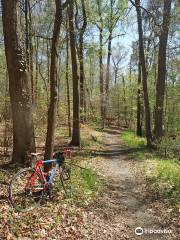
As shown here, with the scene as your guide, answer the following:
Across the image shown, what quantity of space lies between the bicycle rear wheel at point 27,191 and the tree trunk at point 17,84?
2020 millimetres

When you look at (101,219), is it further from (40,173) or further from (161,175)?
(161,175)

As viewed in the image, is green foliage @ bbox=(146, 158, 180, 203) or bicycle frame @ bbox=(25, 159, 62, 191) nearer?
bicycle frame @ bbox=(25, 159, 62, 191)

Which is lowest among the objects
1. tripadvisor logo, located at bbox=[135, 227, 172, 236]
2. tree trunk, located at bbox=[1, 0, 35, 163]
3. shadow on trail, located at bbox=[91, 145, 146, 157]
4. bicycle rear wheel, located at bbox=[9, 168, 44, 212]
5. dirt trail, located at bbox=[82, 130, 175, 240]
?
tripadvisor logo, located at bbox=[135, 227, 172, 236]

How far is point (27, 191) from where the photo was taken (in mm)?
7707

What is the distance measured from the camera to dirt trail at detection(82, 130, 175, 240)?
7355mm

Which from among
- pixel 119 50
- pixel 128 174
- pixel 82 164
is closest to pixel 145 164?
pixel 128 174

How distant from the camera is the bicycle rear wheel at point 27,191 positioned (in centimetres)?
747

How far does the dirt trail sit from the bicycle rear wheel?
1.22 meters

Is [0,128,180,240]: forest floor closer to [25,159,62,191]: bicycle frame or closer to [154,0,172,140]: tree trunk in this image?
[25,159,62,191]: bicycle frame

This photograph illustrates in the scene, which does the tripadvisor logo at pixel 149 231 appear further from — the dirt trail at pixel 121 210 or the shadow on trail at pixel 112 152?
the shadow on trail at pixel 112 152

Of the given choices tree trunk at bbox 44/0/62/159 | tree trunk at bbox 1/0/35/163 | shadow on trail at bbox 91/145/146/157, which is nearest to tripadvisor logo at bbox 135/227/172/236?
tree trunk at bbox 44/0/62/159

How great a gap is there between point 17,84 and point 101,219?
430 cm

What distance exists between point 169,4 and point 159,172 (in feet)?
35.8

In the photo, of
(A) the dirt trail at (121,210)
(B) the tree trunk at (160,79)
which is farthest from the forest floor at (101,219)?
(B) the tree trunk at (160,79)
